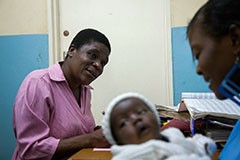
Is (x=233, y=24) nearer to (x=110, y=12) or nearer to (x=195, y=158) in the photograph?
(x=195, y=158)

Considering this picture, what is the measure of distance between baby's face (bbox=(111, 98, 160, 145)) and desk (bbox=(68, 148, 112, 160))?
0.45m

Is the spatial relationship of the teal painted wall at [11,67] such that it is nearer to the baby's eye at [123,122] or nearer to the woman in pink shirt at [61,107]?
the woman in pink shirt at [61,107]

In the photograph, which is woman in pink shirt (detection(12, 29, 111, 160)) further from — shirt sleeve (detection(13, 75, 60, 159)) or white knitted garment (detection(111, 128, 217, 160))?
white knitted garment (detection(111, 128, 217, 160))

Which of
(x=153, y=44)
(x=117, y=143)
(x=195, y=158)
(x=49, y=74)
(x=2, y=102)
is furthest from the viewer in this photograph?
(x=2, y=102)

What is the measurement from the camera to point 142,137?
67 centimetres

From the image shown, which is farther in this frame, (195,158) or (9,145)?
(9,145)

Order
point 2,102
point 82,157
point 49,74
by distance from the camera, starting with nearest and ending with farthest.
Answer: point 82,157 < point 49,74 < point 2,102

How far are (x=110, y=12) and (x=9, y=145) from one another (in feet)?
4.56

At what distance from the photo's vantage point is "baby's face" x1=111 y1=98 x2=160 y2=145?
26.3 inches

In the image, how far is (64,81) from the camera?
4.74 feet

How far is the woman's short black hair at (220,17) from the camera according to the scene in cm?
67

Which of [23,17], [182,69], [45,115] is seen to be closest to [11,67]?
[23,17]

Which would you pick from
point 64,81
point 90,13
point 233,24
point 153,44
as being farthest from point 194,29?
point 90,13

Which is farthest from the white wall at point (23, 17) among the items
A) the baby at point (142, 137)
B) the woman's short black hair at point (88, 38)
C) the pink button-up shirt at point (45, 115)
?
the baby at point (142, 137)
